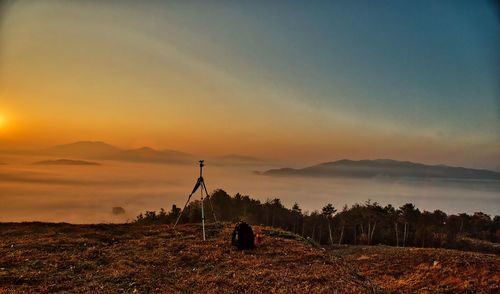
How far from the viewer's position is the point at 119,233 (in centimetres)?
2514

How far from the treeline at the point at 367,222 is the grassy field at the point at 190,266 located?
4138 centimetres

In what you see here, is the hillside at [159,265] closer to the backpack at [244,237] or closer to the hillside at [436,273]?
the backpack at [244,237]

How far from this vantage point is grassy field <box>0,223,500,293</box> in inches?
618

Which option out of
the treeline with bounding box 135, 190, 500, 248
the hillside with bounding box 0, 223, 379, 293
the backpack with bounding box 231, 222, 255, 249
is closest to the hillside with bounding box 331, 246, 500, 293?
the hillside with bounding box 0, 223, 379, 293

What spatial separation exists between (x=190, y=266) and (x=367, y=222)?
6002cm

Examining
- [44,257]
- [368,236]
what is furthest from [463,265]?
[368,236]

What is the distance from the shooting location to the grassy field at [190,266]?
15.7m

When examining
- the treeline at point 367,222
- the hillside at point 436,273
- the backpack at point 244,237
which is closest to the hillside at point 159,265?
the backpack at point 244,237

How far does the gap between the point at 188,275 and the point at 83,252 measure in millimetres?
6753

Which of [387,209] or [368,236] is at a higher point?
[387,209]

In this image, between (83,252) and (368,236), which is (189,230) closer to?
(83,252)

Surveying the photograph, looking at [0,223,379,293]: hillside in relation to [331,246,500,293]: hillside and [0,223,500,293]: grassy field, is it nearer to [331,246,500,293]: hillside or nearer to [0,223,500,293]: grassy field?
[0,223,500,293]: grassy field

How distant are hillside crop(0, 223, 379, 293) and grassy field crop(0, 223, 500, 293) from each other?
4 centimetres

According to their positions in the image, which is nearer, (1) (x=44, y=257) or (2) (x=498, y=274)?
(1) (x=44, y=257)
